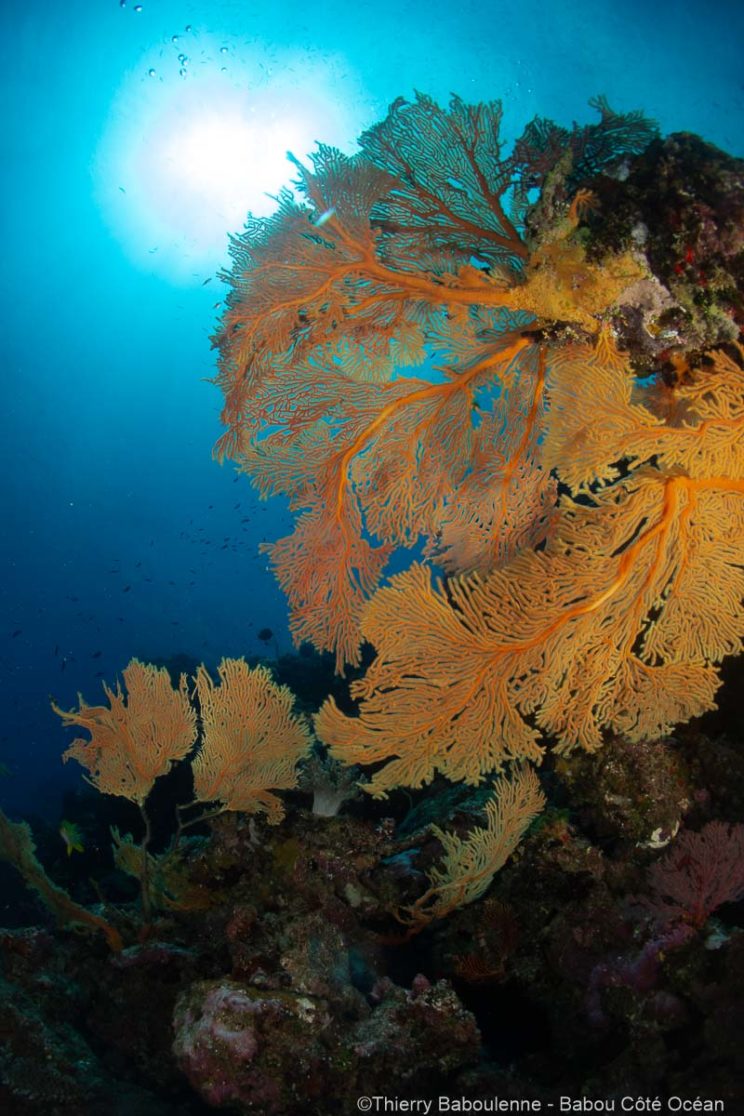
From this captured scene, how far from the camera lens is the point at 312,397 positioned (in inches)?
178

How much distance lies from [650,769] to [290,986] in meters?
3.21

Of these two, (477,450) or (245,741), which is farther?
(245,741)

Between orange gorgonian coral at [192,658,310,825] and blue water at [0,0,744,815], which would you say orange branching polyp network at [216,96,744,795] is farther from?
blue water at [0,0,744,815]

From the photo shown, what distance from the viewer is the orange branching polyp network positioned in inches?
123

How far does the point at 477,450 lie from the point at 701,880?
136 inches

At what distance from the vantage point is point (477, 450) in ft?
13.9

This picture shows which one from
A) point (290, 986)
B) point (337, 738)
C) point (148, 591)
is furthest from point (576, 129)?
point (148, 591)

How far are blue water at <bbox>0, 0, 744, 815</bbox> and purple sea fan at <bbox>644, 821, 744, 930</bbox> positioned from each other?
14.4 meters

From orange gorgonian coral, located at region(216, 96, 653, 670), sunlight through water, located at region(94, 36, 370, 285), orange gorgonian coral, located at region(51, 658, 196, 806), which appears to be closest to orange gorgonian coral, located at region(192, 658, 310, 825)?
orange gorgonian coral, located at region(51, 658, 196, 806)

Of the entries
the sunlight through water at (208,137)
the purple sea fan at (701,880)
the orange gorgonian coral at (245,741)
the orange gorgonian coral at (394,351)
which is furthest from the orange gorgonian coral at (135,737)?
the sunlight through water at (208,137)

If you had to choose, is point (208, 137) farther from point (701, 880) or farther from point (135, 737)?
point (701, 880)

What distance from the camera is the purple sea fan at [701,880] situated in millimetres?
3764

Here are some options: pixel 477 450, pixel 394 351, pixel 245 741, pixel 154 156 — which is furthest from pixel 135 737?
pixel 154 156

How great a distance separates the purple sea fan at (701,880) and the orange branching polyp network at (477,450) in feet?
3.50
